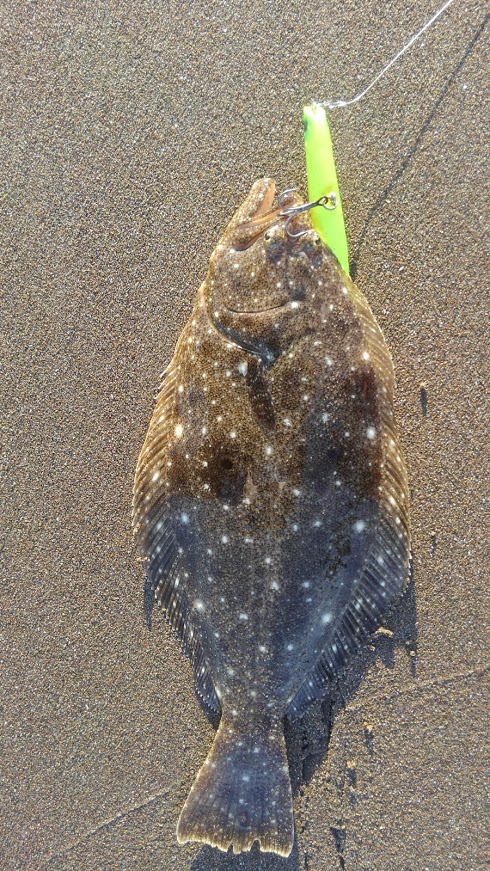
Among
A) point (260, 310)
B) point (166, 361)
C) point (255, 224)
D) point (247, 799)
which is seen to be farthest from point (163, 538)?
point (255, 224)

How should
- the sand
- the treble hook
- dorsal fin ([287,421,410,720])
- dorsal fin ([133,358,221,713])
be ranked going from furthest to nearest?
the sand, dorsal fin ([133,358,221,713]), dorsal fin ([287,421,410,720]), the treble hook

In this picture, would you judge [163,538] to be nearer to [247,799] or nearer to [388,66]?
[247,799]

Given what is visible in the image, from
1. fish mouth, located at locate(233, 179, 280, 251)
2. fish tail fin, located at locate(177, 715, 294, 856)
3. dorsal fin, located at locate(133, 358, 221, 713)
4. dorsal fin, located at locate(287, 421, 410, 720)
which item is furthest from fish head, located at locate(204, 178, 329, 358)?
fish tail fin, located at locate(177, 715, 294, 856)

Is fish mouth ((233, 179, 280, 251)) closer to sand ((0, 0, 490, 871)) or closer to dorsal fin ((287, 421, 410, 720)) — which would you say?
sand ((0, 0, 490, 871))

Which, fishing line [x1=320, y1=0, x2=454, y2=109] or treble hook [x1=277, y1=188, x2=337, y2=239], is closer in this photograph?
treble hook [x1=277, y1=188, x2=337, y2=239]

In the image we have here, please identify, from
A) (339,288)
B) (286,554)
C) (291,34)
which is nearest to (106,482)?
(286,554)

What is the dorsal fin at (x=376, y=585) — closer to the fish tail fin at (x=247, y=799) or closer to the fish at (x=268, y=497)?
the fish at (x=268, y=497)

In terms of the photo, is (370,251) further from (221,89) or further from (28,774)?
(28,774)

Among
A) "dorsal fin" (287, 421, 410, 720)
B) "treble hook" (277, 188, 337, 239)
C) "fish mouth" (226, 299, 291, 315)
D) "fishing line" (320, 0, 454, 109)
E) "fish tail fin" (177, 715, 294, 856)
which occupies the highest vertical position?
"fishing line" (320, 0, 454, 109)
